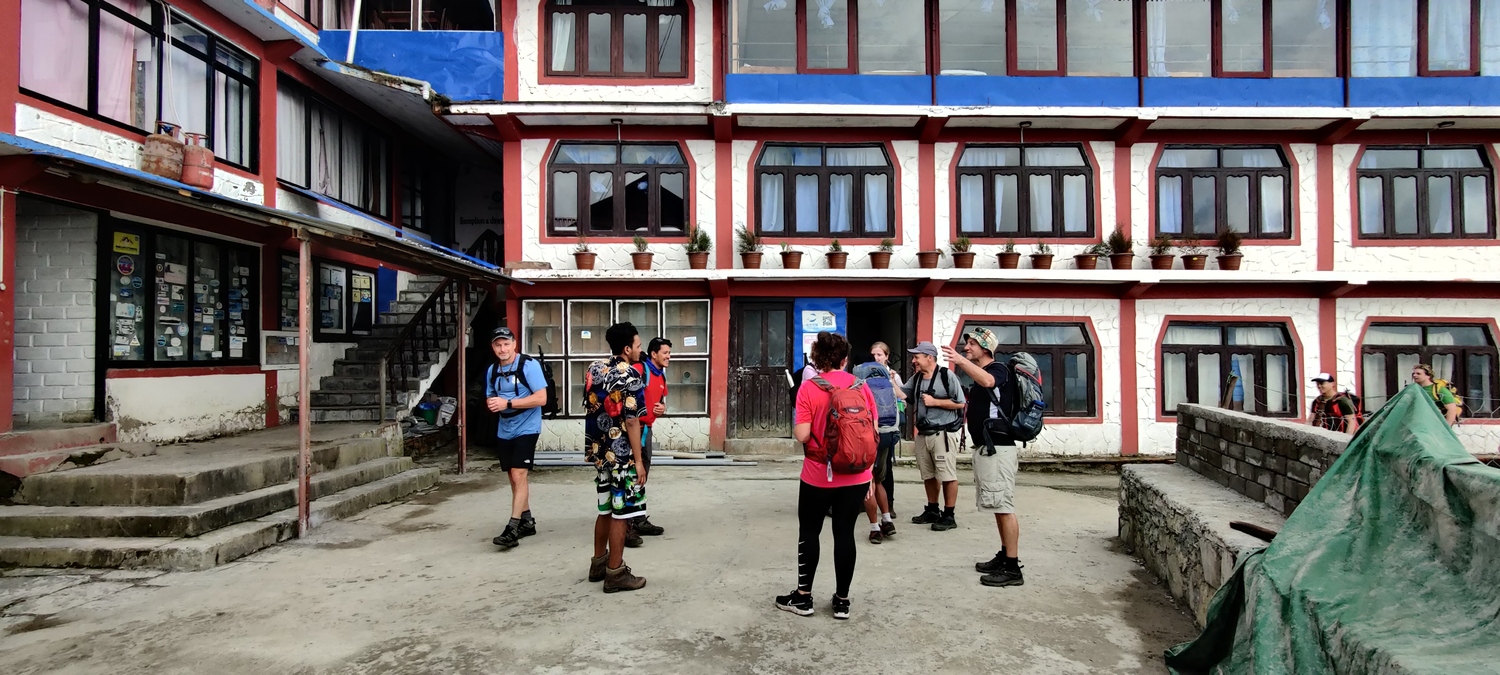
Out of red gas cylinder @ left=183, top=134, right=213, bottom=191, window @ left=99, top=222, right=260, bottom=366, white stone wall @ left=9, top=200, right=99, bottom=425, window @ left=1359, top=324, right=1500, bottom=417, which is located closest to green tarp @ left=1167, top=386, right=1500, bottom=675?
white stone wall @ left=9, top=200, right=99, bottom=425

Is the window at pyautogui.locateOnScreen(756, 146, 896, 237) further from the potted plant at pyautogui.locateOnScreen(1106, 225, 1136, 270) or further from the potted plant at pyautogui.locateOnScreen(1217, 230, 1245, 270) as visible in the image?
the potted plant at pyautogui.locateOnScreen(1217, 230, 1245, 270)

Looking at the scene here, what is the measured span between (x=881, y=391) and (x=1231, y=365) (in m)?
9.00

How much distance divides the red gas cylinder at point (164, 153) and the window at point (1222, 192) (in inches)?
534

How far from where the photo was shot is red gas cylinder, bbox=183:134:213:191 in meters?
8.95

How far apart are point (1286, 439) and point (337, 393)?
11.5m

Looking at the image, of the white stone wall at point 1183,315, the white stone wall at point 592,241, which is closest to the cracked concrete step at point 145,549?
the white stone wall at point 592,241

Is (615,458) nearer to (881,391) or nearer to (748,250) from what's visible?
(881,391)

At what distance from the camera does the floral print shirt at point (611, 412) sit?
17.3ft

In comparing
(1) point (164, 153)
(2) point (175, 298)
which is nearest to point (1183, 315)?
(1) point (164, 153)

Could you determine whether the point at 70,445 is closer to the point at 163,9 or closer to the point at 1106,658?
the point at 163,9

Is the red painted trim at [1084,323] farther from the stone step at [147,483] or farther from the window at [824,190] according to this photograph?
the stone step at [147,483]

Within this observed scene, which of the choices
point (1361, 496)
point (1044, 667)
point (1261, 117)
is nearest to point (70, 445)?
point (1044, 667)

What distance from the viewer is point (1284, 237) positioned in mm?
12469

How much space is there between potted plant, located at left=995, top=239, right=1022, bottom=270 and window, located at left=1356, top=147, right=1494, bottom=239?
5.66m
